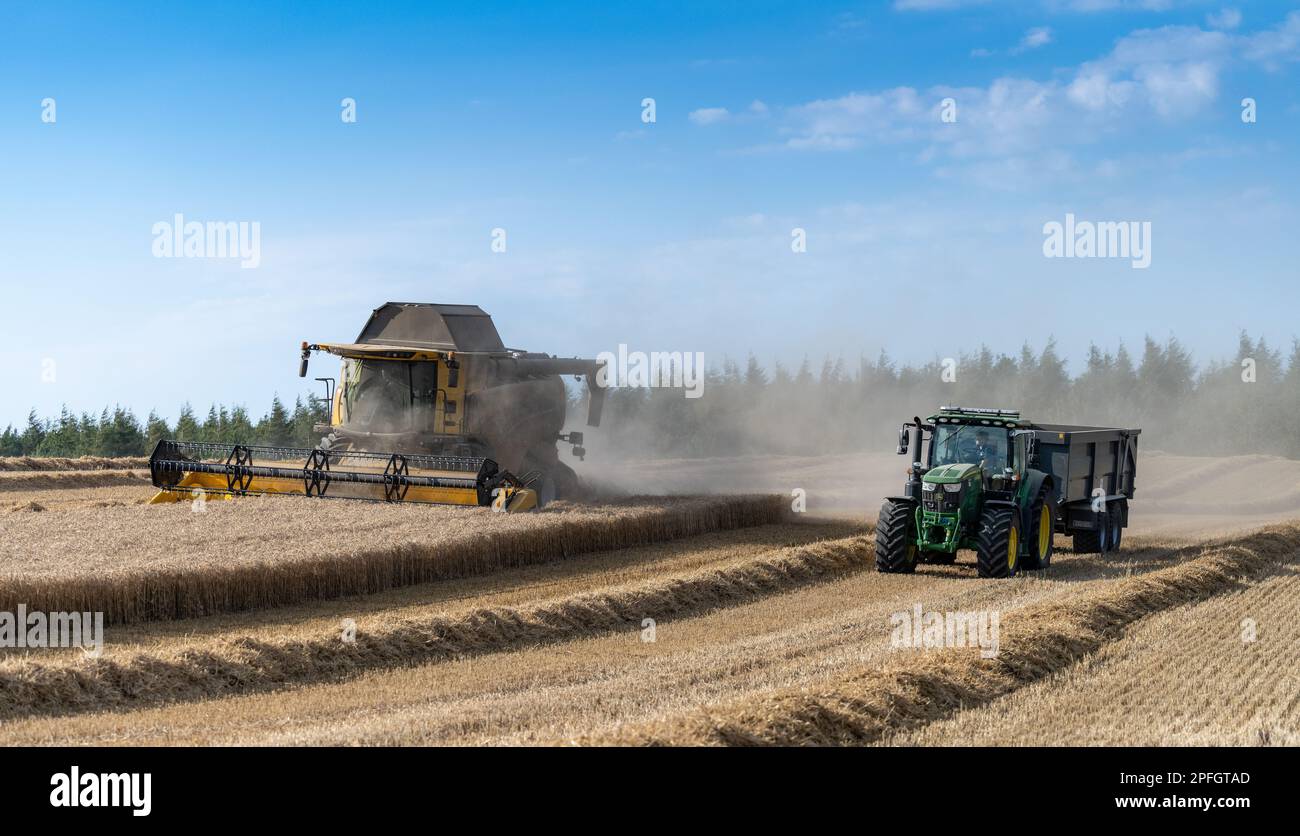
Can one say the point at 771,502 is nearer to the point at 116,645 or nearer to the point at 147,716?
the point at 116,645

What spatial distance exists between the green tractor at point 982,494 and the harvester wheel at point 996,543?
13 mm

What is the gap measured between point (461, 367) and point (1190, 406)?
43213mm

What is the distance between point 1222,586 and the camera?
16.6 metres

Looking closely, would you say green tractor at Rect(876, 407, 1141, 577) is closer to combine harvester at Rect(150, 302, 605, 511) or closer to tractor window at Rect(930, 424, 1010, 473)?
tractor window at Rect(930, 424, 1010, 473)

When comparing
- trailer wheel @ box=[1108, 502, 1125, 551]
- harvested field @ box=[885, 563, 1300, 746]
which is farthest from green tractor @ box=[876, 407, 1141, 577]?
harvested field @ box=[885, 563, 1300, 746]

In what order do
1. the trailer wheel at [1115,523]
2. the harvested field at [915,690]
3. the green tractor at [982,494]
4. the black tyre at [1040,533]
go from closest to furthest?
1. the harvested field at [915,690]
2. the green tractor at [982,494]
3. the black tyre at [1040,533]
4. the trailer wheel at [1115,523]

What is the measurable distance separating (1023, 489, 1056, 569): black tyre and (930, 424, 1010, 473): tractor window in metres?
0.83

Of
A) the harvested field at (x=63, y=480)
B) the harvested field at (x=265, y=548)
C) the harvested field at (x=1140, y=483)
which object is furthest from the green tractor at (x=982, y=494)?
the harvested field at (x=63, y=480)

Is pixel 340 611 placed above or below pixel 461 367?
below

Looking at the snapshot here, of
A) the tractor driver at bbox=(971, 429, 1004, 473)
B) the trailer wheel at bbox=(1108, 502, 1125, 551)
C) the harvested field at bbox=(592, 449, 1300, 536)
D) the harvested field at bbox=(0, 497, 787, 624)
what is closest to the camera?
the harvested field at bbox=(0, 497, 787, 624)

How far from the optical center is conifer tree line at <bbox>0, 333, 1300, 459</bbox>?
1582 inches

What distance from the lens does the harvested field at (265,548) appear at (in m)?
12.7

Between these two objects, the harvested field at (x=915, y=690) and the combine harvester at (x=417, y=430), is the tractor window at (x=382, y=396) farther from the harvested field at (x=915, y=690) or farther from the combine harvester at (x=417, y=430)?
the harvested field at (x=915, y=690)
